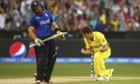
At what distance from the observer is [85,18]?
2791 centimetres

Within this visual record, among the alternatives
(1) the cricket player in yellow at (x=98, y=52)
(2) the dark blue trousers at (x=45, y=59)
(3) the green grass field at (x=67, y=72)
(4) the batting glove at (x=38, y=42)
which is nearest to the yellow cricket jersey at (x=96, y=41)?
(1) the cricket player in yellow at (x=98, y=52)

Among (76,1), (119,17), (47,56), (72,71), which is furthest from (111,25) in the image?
(47,56)

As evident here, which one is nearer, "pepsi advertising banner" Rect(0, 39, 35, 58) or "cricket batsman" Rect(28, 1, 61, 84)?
"cricket batsman" Rect(28, 1, 61, 84)

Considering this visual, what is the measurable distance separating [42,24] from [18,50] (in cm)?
1211

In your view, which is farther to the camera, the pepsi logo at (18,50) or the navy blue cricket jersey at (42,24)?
the pepsi logo at (18,50)

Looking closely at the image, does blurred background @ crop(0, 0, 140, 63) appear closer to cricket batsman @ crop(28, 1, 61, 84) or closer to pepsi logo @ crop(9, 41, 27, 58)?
pepsi logo @ crop(9, 41, 27, 58)

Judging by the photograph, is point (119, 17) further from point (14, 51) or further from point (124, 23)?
point (14, 51)

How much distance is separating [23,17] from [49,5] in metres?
1.48

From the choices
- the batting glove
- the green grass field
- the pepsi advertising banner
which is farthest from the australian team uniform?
the pepsi advertising banner

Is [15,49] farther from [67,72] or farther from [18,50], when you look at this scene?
[67,72]

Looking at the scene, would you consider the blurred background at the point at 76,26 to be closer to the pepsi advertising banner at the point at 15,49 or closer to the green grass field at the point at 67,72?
the pepsi advertising banner at the point at 15,49

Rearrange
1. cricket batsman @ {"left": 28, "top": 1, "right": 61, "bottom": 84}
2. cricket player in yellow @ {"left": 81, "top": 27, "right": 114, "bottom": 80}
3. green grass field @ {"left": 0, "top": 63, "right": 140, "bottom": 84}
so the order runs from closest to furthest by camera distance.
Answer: cricket batsman @ {"left": 28, "top": 1, "right": 61, "bottom": 84}, cricket player in yellow @ {"left": 81, "top": 27, "right": 114, "bottom": 80}, green grass field @ {"left": 0, "top": 63, "right": 140, "bottom": 84}

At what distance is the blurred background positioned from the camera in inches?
1060

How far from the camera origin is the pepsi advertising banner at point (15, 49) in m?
27.0
